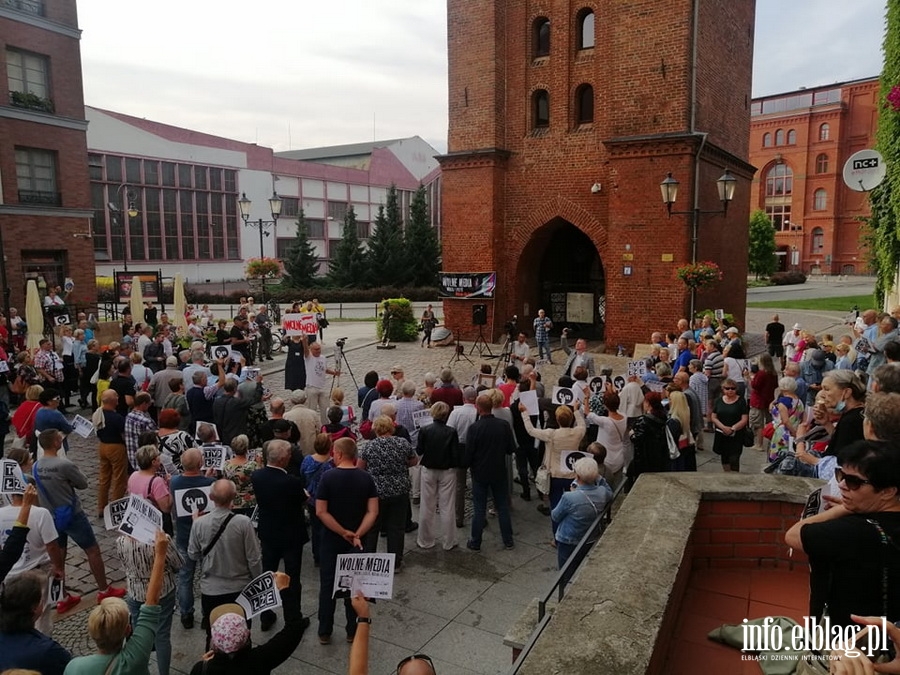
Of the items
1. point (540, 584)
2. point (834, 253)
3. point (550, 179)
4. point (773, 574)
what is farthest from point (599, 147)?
point (834, 253)

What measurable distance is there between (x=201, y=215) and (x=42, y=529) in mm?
55578

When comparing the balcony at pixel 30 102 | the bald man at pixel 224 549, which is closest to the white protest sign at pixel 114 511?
the bald man at pixel 224 549

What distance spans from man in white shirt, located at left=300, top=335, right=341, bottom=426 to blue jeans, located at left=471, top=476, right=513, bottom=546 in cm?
501

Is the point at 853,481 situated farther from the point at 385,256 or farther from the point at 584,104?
the point at 385,256

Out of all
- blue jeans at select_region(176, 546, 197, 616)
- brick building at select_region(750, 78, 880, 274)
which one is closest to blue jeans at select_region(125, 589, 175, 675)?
blue jeans at select_region(176, 546, 197, 616)

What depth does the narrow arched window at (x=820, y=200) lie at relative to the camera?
67.5 meters

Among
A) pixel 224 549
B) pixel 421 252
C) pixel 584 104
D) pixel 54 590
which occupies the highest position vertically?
pixel 584 104

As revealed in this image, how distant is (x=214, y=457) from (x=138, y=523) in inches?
86.4

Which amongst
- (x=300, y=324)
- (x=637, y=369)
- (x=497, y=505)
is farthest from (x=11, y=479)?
(x=637, y=369)

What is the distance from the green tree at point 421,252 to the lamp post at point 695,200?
27536mm

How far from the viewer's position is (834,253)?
66.8 m

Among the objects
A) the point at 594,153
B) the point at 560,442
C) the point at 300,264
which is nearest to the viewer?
the point at 560,442

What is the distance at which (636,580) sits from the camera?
10.2ft

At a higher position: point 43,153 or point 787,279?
point 43,153
